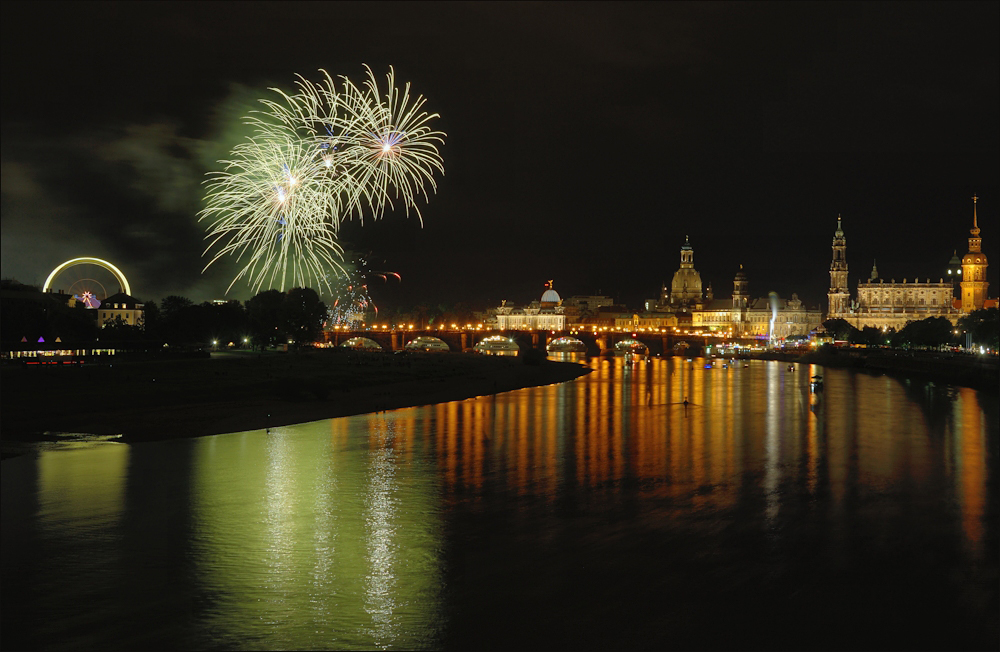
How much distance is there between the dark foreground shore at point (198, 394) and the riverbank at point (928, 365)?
1713 inches

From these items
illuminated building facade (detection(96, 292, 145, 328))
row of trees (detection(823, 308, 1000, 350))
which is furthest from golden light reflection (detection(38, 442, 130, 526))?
illuminated building facade (detection(96, 292, 145, 328))

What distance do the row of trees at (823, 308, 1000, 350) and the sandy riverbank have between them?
7676 cm

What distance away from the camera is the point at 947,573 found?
19438 mm

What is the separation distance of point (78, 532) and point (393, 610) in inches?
394

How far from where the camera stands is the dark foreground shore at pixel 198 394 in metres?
39.6

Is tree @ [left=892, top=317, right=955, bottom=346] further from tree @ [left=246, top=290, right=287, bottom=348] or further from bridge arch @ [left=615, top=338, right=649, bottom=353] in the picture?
tree @ [left=246, top=290, right=287, bottom=348]

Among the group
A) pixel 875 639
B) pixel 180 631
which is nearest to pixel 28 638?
pixel 180 631

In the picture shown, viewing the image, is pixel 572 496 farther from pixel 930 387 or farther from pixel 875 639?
pixel 930 387

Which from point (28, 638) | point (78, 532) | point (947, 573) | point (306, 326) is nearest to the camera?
point (28, 638)

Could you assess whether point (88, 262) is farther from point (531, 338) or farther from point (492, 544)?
point (492, 544)

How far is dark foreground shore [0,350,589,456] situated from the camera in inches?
1559

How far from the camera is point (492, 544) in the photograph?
69.4 ft

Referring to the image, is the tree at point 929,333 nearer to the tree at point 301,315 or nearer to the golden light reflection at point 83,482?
the tree at point 301,315

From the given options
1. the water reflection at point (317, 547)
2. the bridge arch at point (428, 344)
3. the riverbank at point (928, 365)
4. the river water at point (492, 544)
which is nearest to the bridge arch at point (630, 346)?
the riverbank at point (928, 365)
